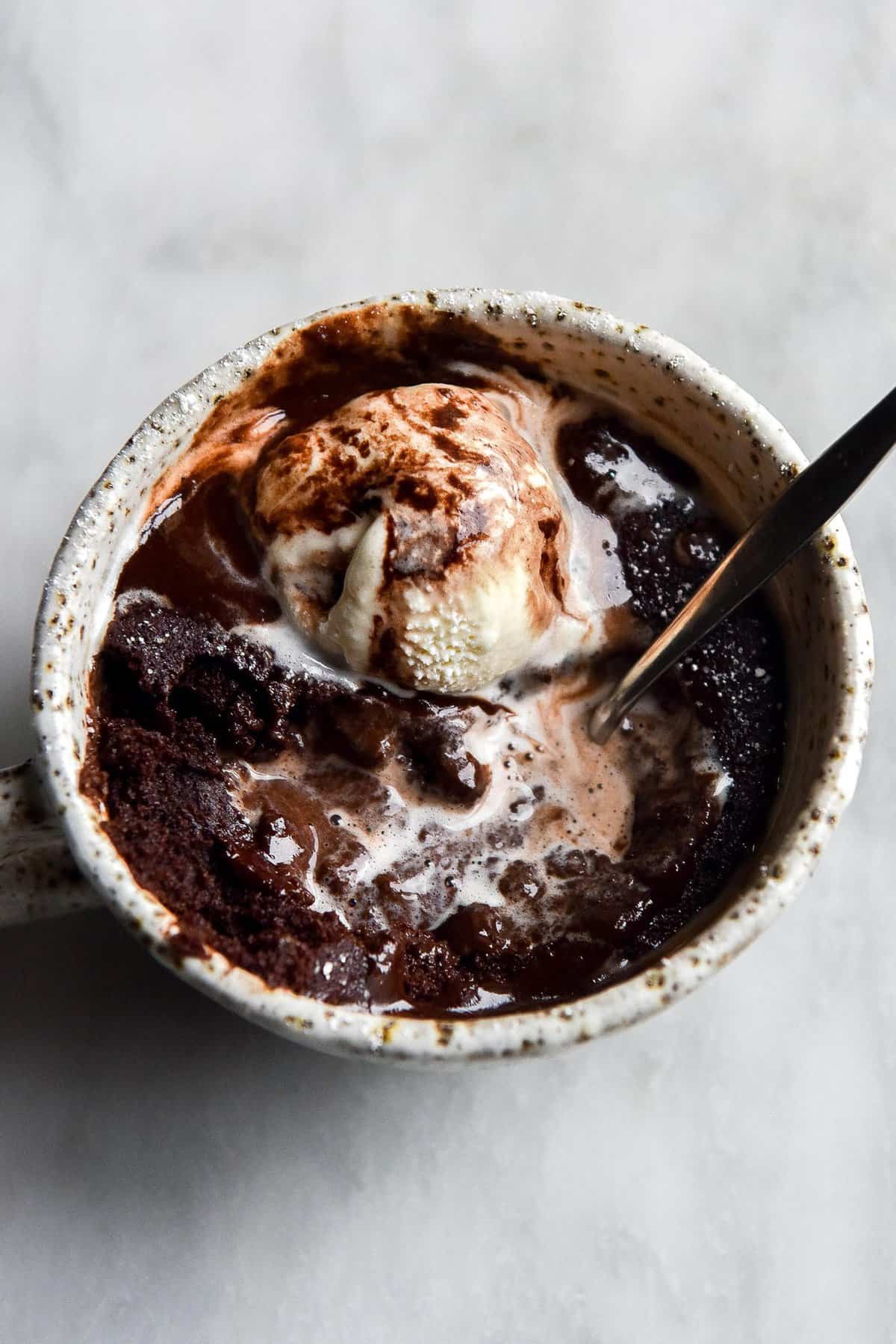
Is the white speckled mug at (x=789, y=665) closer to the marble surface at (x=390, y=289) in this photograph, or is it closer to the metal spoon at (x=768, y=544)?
the metal spoon at (x=768, y=544)

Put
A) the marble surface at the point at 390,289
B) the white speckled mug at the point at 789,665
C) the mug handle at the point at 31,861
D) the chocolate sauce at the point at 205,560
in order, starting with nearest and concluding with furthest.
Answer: the white speckled mug at the point at 789,665 → the mug handle at the point at 31,861 → the chocolate sauce at the point at 205,560 → the marble surface at the point at 390,289

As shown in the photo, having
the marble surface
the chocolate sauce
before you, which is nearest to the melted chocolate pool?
the chocolate sauce

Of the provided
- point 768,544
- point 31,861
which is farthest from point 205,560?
point 768,544

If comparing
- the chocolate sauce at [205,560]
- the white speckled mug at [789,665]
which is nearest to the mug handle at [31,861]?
the white speckled mug at [789,665]

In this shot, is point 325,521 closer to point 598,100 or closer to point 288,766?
point 288,766

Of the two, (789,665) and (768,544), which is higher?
(768,544)

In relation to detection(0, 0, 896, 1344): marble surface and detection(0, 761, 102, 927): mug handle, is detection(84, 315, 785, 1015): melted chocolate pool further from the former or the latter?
detection(0, 0, 896, 1344): marble surface

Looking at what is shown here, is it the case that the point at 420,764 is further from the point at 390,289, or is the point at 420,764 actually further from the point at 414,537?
the point at 390,289
